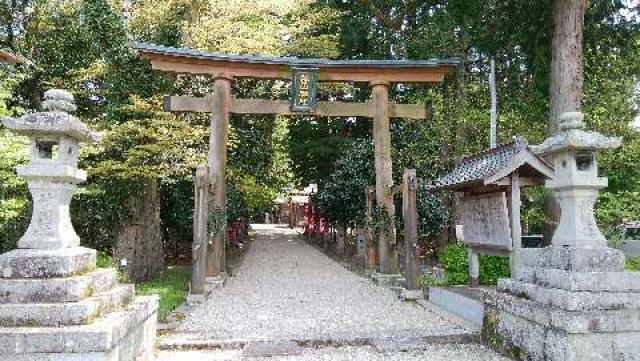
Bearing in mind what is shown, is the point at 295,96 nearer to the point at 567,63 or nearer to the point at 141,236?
the point at 141,236

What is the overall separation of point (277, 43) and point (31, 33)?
22.5 feet

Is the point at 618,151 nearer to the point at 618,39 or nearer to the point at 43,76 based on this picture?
the point at 618,39

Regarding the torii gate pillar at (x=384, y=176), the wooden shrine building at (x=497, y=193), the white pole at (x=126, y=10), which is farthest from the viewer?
the white pole at (x=126, y=10)

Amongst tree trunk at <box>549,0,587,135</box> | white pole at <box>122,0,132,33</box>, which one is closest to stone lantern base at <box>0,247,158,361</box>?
tree trunk at <box>549,0,587,135</box>

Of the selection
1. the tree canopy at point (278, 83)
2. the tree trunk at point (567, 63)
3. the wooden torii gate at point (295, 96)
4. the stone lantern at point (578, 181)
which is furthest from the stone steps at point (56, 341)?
the tree trunk at point (567, 63)

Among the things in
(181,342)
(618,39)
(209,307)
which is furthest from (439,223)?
(181,342)

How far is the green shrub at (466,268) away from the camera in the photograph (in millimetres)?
10242

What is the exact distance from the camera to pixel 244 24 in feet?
50.9

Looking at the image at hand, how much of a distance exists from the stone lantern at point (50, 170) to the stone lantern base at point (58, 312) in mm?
142

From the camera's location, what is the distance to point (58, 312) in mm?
4203

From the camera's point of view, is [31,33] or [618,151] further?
[618,151]

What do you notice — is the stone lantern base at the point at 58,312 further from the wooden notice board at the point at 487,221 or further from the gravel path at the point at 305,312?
the wooden notice board at the point at 487,221

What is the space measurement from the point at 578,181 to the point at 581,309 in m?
1.32

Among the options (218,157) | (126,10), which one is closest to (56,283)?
(218,157)
